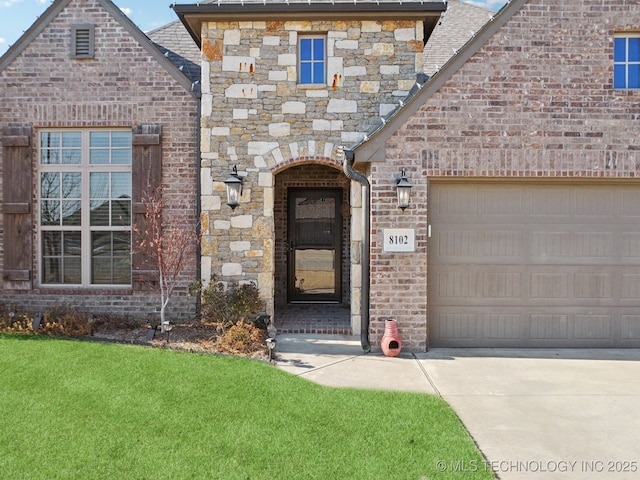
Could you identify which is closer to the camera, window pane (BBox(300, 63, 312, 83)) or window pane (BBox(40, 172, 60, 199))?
window pane (BBox(300, 63, 312, 83))

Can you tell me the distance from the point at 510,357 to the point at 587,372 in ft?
3.08

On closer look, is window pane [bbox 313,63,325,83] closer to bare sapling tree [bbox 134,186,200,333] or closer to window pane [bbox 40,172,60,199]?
bare sapling tree [bbox 134,186,200,333]

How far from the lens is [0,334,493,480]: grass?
3320mm

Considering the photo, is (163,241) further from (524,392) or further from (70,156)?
(524,392)

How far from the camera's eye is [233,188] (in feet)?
23.9

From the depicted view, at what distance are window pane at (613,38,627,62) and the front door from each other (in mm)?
5311

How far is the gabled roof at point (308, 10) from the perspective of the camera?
7215 mm

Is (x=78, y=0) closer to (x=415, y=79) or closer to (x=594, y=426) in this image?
(x=415, y=79)

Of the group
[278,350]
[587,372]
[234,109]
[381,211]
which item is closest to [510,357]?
[587,372]

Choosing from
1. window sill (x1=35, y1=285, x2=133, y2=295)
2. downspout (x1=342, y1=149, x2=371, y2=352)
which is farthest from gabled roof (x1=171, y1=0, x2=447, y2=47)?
window sill (x1=35, y1=285, x2=133, y2=295)

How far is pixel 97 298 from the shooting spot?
7883 millimetres

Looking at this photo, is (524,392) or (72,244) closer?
(524,392)

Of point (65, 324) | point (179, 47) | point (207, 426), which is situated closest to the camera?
point (207, 426)

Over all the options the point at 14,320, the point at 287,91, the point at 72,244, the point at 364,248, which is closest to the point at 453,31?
the point at 287,91
